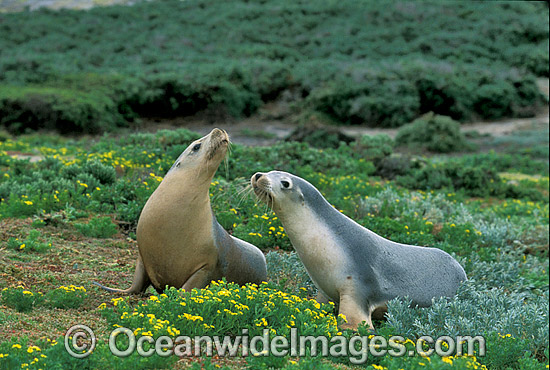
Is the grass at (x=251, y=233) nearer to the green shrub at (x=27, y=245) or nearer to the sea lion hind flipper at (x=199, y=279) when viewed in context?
the green shrub at (x=27, y=245)

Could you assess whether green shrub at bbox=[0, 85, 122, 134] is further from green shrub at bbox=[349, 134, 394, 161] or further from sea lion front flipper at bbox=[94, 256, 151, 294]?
sea lion front flipper at bbox=[94, 256, 151, 294]

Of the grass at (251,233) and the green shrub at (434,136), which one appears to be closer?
the grass at (251,233)

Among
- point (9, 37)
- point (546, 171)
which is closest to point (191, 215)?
point (546, 171)

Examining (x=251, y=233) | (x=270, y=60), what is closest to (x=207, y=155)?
(x=251, y=233)

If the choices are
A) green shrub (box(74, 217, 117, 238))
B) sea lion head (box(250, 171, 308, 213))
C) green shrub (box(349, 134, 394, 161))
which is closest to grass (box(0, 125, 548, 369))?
green shrub (box(74, 217, 117, 238))

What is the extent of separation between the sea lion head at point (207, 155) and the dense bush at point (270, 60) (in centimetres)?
1602

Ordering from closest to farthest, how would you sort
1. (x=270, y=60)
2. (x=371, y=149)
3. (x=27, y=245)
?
(x=27, y=245) → (x=371, y=149) → (x=270, y=60)

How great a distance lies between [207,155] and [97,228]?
A: 8.99ft

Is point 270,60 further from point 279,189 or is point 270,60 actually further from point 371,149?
point 279,189

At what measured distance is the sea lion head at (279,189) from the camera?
516cm

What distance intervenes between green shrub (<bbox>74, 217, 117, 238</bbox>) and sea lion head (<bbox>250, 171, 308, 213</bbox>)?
2761mm

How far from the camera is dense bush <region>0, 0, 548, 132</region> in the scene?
81.3 ft

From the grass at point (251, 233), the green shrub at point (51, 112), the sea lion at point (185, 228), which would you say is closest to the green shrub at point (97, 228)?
the grass at point (251, 233)

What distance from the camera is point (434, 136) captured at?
65.2ft
